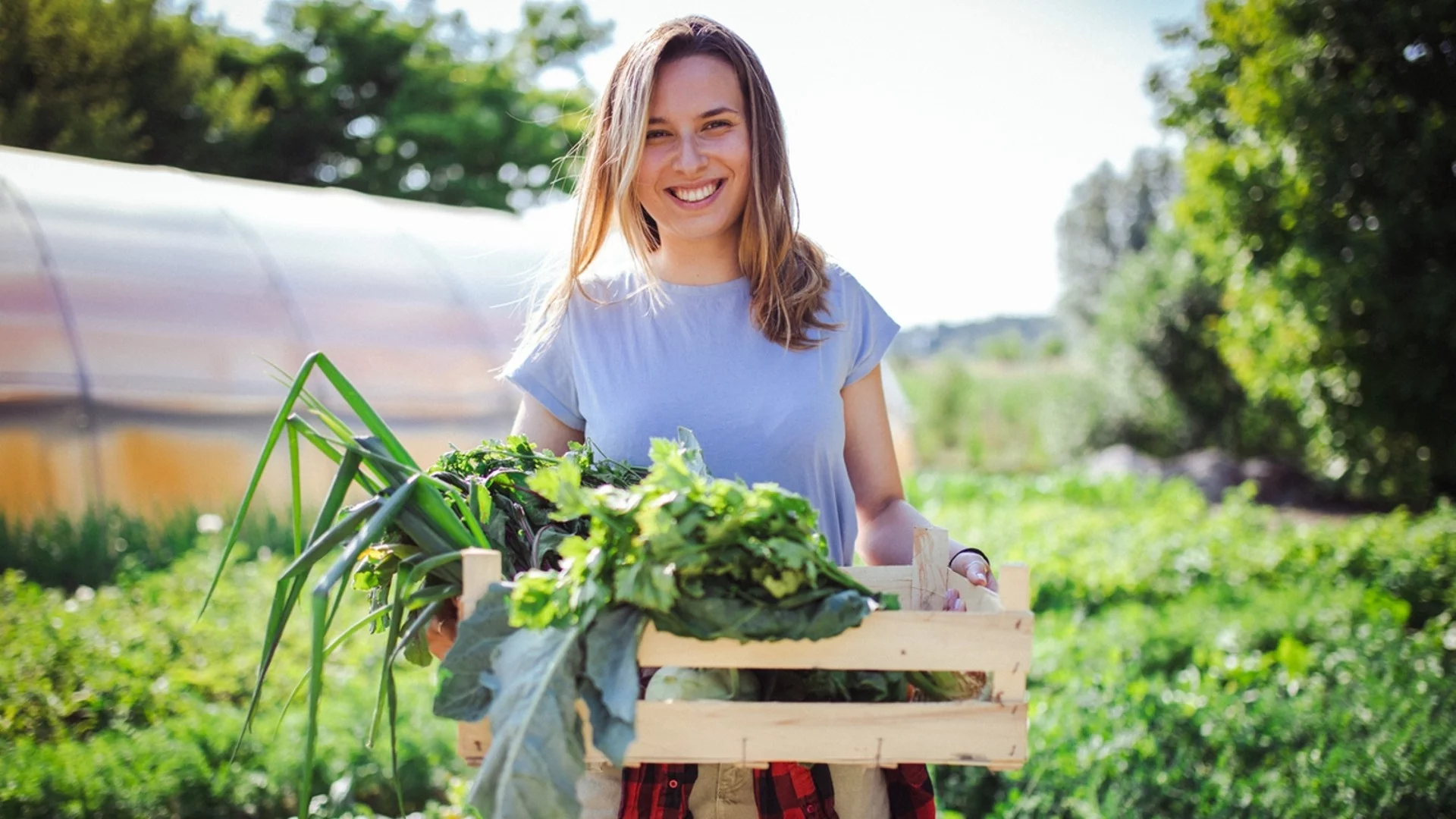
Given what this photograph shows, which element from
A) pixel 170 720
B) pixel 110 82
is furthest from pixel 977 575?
pixel 110 82

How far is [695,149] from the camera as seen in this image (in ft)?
6.49

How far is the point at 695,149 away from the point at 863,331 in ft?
1.51

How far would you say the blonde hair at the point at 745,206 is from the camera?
1.98 meters

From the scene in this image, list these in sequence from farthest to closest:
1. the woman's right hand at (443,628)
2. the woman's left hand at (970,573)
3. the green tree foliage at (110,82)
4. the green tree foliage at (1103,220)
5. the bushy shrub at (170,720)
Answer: the green tree foliage at (1103,220) → the green tree foliage at (110,82) → the bushy shrub at (170,720) → the woman's left hand at (970,573) → the woman's right hand at (443,628)

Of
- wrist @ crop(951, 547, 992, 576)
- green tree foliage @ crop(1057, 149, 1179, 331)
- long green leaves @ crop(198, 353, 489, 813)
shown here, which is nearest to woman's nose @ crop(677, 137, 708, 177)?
long green leaves @ crop(198, 353, 489, 813)

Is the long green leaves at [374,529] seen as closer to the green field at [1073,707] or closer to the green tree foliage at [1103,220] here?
the green field at [1073,707]

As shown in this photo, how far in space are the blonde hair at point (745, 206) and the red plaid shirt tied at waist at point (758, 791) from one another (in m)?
0.73

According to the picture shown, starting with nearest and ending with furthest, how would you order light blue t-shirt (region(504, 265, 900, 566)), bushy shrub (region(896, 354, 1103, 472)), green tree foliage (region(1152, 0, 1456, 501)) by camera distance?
light blue t-shirt (region(504, 265, 900, 566)), green tree foliage (region(1152, 0, 1456, 501)), bushy shrub (region(896, 354, 1103, 472))

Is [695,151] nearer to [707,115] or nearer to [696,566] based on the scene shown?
[707,115]

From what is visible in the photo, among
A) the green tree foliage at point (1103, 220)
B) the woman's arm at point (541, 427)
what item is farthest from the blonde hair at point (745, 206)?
the green tree foliage at point (1103, 220)

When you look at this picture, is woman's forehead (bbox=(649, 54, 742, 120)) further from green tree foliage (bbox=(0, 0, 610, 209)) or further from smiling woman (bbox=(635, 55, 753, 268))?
green tree foliage (bbox=(0, 0, 610, 209))

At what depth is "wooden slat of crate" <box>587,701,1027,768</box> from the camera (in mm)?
1366

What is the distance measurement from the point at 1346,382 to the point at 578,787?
19.9 ft

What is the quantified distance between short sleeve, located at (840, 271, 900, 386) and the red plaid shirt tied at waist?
28.9 inches
